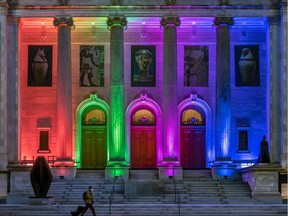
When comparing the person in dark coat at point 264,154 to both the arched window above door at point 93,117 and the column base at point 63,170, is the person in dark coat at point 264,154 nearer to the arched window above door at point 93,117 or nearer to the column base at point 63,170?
the column base at point 63,170

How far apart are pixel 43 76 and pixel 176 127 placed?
927 cm

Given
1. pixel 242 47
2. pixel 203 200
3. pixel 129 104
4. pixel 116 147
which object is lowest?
pixel 203 200

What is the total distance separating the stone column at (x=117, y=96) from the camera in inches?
1703

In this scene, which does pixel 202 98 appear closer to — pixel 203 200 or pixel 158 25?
pixel 158 25

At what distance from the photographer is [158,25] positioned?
46406 mm

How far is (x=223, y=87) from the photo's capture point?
143 feet

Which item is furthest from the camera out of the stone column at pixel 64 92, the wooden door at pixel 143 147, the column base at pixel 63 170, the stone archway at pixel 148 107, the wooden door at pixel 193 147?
the wooden door at pixel 193 147

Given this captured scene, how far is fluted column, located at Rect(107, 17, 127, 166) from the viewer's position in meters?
43.4

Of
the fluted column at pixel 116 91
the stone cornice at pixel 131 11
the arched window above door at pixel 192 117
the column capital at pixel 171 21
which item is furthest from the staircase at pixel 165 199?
the stone cornice at pixel 131 11

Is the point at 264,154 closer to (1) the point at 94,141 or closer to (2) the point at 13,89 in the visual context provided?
(1) the point at 94,141

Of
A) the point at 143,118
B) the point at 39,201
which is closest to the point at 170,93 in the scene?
the point at 143,118

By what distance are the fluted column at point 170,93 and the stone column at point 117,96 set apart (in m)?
2.53

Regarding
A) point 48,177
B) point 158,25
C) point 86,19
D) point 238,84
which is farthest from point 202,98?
point 48,177

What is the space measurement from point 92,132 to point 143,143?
11.1ft
